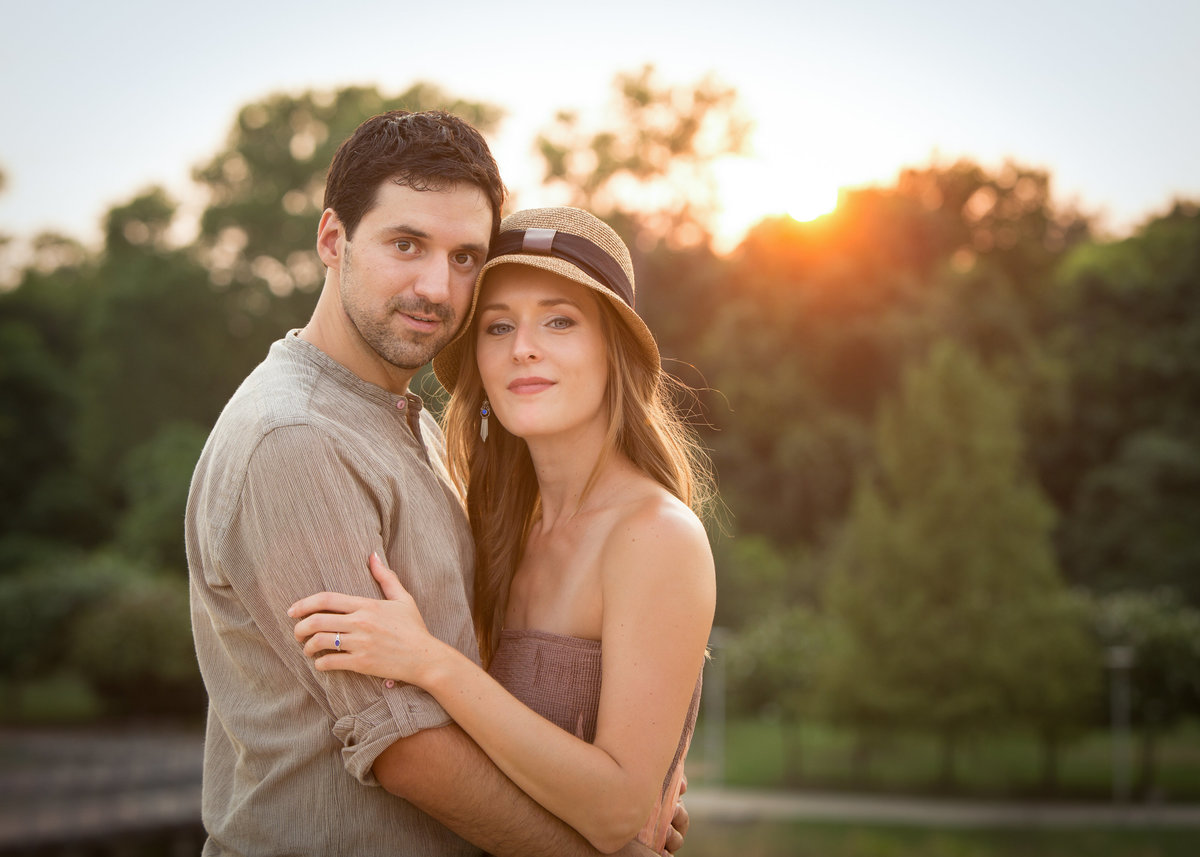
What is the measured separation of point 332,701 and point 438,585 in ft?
1.10

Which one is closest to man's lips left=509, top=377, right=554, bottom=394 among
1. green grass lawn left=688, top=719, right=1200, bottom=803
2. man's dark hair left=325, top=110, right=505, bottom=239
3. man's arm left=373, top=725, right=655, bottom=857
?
man's dark hair left=325, top=110, right=505, bottom=239

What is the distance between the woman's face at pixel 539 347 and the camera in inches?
108

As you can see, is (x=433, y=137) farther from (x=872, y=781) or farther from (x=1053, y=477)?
(x=1053, y=477)

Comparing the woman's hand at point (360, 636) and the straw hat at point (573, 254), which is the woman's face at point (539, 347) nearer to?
the straw hat at point (573, 254)

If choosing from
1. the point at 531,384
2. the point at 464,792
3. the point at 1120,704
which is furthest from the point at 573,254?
the point at 1120,704

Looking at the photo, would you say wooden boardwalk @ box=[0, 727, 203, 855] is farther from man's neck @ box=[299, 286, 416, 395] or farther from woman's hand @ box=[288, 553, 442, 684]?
woman's hand @ box=[288, 553, 442, 684]

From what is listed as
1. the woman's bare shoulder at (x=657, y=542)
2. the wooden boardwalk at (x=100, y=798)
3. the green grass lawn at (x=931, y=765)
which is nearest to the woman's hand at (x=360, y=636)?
the woman's bare shoulder at (x=657, y=542)

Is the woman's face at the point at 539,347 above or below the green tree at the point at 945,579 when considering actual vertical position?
above

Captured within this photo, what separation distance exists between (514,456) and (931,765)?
64.6 ft

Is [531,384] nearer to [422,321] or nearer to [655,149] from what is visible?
[422,321]

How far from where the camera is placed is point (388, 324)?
258cm

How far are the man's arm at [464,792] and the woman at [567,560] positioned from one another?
28 millimetres

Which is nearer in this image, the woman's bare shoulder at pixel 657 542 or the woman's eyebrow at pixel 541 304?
the woman's bare shoulder at pixel 657 542

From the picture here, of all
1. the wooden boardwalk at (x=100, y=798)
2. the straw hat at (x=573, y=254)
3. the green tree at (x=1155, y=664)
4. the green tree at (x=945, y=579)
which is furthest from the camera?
the green tree at (x=1155, y=664)
